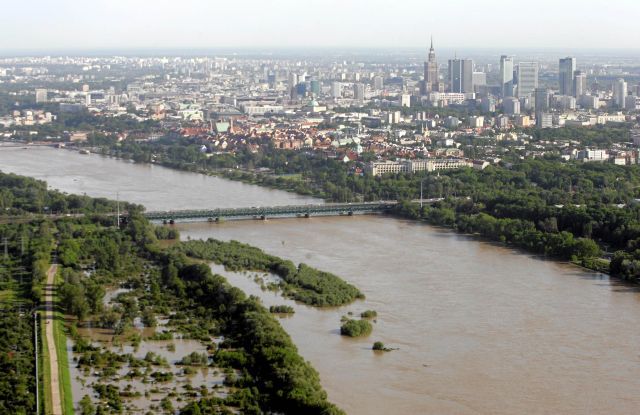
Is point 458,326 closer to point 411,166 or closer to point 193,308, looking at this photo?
point 193,308

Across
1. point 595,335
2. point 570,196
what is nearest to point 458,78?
point 570,196

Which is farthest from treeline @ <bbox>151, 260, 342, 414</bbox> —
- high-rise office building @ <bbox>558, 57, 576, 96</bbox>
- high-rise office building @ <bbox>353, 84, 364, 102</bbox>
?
high-rise office building @ <bbox>558, 57, 576, 96</bbox>

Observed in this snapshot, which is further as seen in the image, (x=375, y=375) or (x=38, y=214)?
(x=38, y=214)

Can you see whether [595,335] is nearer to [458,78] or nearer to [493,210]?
[493,210]

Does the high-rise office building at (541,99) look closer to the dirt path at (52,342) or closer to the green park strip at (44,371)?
the dirt path at (52,342)

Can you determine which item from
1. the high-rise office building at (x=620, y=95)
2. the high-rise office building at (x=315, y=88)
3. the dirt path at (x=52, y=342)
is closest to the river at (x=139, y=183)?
the dirt path at (x=52, y=342)

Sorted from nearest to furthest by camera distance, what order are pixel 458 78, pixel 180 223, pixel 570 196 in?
1. pixel 180 223
2. pixel 570 196
3. pixel 458 78

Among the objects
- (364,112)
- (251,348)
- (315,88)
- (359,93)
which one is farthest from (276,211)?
(315,88)
